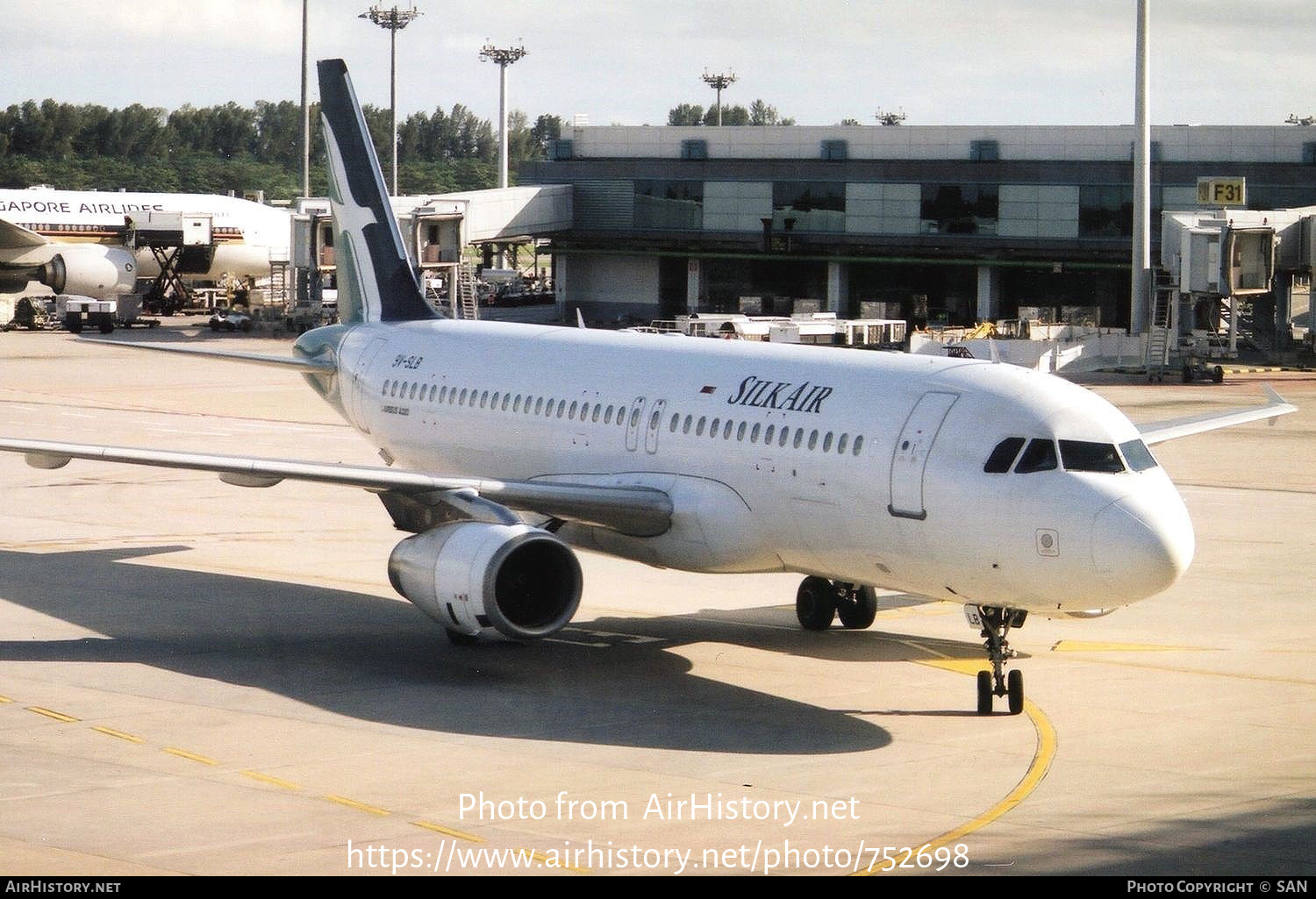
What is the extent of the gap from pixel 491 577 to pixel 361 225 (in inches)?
566

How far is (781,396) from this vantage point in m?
23.8

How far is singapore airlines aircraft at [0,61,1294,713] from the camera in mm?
20141

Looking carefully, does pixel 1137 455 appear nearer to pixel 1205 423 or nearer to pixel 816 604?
pixel 816 604

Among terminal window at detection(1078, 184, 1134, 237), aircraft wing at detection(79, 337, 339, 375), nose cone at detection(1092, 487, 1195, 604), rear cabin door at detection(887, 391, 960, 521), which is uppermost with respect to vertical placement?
terminal window at detection(1078, 184, 1134, 237)

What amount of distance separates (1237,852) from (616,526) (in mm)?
11225

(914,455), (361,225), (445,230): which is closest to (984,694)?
(914,455)

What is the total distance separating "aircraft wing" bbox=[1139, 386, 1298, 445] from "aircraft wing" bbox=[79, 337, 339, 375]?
15.9m

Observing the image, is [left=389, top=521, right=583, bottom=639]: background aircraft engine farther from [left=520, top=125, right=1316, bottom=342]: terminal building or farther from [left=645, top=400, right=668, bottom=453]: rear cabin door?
[left=520, top=125, right=1316, bottom=342]: terminal building

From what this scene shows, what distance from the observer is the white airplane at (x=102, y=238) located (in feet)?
295

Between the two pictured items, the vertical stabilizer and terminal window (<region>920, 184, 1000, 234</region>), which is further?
terminal window (<region>920, 184, 1000, 234</region>)

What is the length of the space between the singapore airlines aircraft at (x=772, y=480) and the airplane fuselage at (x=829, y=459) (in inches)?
1.3

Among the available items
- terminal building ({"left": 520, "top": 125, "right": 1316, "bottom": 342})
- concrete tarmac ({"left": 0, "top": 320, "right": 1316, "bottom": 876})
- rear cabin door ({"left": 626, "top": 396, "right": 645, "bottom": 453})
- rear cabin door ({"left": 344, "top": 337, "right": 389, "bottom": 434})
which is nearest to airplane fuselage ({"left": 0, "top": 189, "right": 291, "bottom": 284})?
terminal building ({"left": 520, "top": 125, "right": 1316, "bottom": 342})

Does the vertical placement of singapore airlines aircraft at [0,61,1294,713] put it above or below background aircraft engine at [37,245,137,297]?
below
